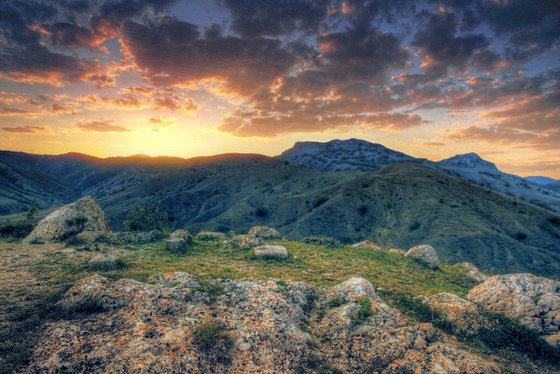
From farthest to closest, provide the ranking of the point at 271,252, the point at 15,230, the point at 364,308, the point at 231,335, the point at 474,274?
the point at 15,230, the point at 474,274, the point at 271,252, the point at 364,308, the point at 231,335

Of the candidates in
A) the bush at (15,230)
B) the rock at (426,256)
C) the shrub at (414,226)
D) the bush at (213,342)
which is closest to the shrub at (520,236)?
the shrub at (414,226)

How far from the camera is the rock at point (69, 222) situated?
74.0 ft

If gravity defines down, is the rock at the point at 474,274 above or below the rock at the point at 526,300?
below

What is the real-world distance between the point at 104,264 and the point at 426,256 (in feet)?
78.6

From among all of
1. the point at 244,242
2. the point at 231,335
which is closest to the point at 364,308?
the point at 231,335

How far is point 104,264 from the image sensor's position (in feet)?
49.1

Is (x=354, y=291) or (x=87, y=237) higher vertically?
(x=354, y=291)

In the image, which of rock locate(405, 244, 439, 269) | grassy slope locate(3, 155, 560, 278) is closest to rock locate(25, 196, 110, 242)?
grassy slope locate(3, 155, 560, 278)

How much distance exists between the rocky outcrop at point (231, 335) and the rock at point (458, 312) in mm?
1431

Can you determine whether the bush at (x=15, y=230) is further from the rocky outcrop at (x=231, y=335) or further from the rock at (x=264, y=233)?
the rock at (x=264, y=233)

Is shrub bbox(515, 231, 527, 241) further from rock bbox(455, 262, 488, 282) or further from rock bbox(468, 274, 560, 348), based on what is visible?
rock bbox(468, 274, 560, 348)

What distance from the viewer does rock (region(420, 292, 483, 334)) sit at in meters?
10.7

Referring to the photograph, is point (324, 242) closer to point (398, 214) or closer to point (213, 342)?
point (213, 342)

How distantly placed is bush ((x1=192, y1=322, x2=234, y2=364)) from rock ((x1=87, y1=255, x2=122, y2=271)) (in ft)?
29.2
